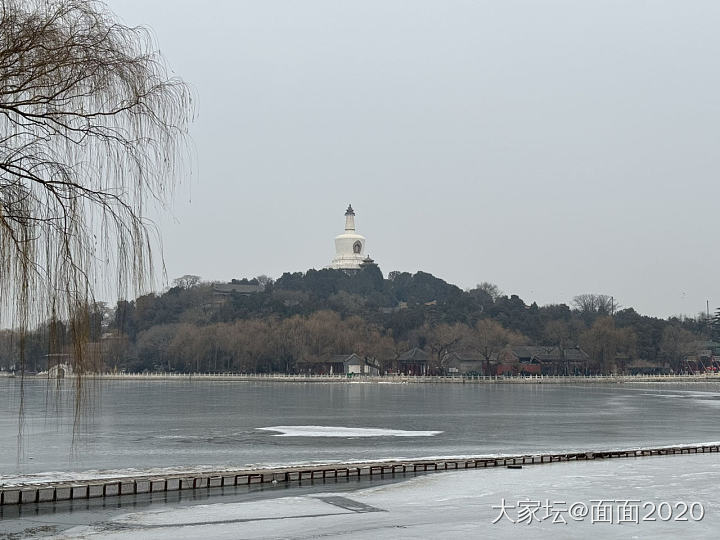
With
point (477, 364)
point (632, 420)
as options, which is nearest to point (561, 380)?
point (477, 364)

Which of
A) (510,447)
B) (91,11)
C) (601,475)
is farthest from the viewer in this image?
(510,447)

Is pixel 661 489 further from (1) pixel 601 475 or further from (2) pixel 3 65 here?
(2) pixel 3 65

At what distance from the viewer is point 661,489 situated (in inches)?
713

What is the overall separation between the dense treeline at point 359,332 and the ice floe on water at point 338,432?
75.5 m

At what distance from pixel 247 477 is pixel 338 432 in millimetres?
17322

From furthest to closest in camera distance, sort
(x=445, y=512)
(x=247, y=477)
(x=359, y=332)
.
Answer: (x=359, y=332)
(x=247, y=477)
(x=445, y=512)

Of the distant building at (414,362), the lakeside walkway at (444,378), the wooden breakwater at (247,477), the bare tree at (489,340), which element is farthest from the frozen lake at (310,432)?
the distant building at (414,362)

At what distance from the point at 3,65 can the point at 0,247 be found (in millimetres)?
2344

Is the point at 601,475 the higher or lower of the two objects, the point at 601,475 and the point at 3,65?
the lower

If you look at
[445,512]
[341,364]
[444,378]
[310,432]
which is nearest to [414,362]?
[341,364]

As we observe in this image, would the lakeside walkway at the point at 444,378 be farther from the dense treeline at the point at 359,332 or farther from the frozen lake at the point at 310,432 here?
the frozen lake at the point at 310,432

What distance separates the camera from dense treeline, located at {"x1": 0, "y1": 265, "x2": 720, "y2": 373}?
122312mm

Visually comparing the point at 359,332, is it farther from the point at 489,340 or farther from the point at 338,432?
the point at 338,432

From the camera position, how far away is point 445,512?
15359mm
